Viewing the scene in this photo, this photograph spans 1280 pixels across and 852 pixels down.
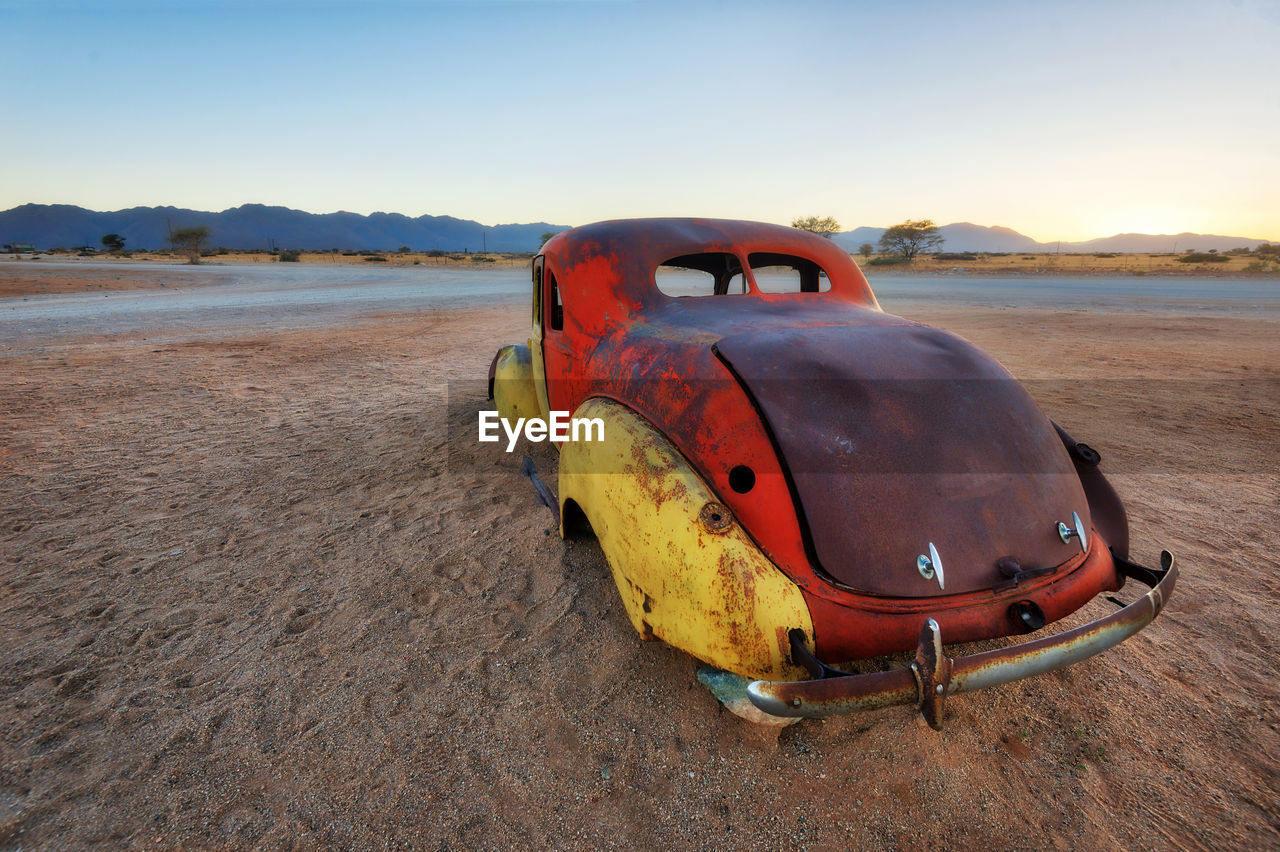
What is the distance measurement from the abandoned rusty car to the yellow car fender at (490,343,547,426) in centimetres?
185

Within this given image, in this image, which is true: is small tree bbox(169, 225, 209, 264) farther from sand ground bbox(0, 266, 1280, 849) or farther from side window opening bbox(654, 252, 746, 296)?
side window opening bbox(654, 252, 746, 296)

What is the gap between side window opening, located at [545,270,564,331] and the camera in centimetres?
343

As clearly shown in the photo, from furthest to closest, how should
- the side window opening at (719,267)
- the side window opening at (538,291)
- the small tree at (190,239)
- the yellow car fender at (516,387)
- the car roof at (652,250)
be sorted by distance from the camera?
the small tree at (190,239), the yellow car fender at (516,387), the side window opening at (538,291), the side window opening at (719,267), the car roof at (652,250)

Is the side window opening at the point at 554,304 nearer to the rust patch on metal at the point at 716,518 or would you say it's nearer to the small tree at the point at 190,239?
the rust patch on metal at the point at 716,518

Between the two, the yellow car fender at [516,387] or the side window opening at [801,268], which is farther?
the yellow car fender at [516,387]

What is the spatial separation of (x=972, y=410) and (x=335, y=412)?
231 inches

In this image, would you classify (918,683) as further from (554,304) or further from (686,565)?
(554,304)

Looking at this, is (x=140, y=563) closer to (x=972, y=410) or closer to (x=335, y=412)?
(x=335, y=412)

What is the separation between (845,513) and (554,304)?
7.62ft

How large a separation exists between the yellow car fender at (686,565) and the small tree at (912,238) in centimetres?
5405

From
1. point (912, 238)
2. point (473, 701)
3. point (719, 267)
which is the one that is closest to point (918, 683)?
point (473, 701)

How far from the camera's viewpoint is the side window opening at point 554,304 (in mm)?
3425

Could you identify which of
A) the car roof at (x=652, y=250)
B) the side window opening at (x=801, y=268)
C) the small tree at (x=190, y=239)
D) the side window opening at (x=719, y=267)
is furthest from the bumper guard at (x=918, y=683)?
the small tree at (x=190, y=239)

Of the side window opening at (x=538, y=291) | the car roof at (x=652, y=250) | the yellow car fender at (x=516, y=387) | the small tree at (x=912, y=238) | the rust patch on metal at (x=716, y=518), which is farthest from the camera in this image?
the small tree at (x=912, y=238)
